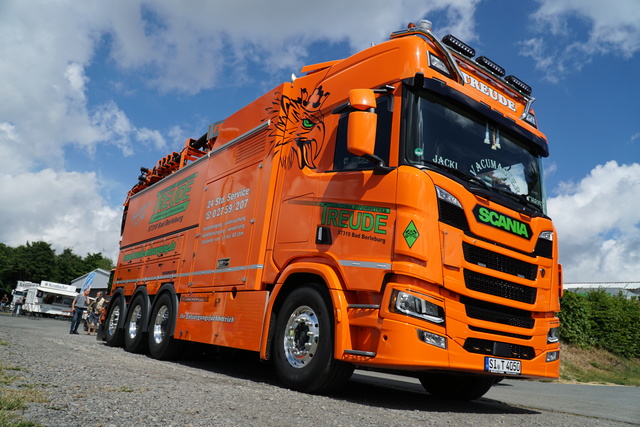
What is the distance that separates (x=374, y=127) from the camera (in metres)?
4.83

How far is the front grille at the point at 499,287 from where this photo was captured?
482 cm

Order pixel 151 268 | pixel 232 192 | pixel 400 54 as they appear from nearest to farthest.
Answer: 1. pixel 400 54
2. pixel 232 192
3. pixel 151 268

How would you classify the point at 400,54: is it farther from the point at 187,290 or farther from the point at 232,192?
the point at 187,290

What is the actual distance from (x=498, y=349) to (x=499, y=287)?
23.3 inches

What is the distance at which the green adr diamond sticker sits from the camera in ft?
15.0

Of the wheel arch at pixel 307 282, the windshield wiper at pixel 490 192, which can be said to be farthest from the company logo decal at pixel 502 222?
the wheel arch at pixel 307 282

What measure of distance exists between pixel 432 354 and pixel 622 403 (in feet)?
16.7

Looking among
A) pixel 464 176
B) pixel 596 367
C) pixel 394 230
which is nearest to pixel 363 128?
pixel 394 230

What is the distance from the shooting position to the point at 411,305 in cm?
445

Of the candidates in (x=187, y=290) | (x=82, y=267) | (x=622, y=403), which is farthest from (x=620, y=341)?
(x=82, y=267)

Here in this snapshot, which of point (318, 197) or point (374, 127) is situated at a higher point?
point (374, 127)

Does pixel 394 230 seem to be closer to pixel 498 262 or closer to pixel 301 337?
pixel 498 262

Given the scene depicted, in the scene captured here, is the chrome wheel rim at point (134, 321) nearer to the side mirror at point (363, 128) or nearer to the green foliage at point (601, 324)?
the side mirror at point (363, 128)

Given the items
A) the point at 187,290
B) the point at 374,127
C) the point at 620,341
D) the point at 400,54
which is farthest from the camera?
the point at 620,341
